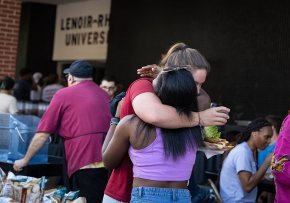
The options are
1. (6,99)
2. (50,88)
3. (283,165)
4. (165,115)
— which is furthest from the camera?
(50,88)

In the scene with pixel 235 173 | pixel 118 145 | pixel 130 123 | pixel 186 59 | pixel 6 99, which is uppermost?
pixel 186 59

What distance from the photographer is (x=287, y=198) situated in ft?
14.2

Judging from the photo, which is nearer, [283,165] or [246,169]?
[283,165]

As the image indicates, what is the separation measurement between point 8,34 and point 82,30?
3.80 m

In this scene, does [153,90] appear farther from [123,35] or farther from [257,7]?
[123,35]

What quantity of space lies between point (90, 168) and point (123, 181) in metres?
1.89

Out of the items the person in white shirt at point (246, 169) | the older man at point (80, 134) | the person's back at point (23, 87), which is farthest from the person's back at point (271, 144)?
the person's back at point (23, 87)

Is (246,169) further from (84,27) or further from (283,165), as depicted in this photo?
(84,27)

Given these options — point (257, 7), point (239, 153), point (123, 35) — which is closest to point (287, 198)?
point (239, 153)

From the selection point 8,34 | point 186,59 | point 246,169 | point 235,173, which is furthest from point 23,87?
point 186,59

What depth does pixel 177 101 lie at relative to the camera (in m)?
3.46

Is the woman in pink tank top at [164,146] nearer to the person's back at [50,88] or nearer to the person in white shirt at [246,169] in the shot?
the person in white shirt at [246,169]

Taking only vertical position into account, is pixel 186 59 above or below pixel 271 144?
above

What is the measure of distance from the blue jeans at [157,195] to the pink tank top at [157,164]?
0.06 meters
